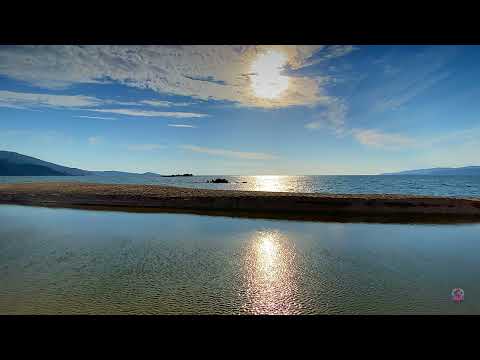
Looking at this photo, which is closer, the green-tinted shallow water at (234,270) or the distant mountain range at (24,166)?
the green-tinted shallow water at (234,270)

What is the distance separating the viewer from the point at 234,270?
16.6ft

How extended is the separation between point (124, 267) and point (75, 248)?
227 centimetres

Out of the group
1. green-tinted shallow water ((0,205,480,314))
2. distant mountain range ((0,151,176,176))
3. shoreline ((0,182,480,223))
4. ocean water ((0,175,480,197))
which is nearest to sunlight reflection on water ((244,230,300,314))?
green-tinted shallow water ((0,205,480,314))

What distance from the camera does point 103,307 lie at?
3525 mm

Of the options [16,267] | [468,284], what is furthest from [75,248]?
[468,284]

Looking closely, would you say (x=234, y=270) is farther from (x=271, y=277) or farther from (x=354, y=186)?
(x=354, y=186)

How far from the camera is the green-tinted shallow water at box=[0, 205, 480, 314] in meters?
3.62

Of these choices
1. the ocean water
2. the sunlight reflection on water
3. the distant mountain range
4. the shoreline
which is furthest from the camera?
the distant mountain range

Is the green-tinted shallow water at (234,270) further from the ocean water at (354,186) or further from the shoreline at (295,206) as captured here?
the ocean water at (354,186)

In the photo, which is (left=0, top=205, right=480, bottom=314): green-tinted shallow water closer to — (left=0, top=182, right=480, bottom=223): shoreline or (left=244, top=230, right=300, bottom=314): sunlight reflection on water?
(left=244, top=230, right=300, bottom=314): sunlight reflection on water

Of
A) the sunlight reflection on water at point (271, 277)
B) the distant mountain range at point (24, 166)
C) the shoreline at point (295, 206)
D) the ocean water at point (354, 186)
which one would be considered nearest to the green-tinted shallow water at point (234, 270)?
the sunlight reflection on water at point (271, 277)

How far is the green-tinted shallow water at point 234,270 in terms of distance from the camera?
11.9ft
